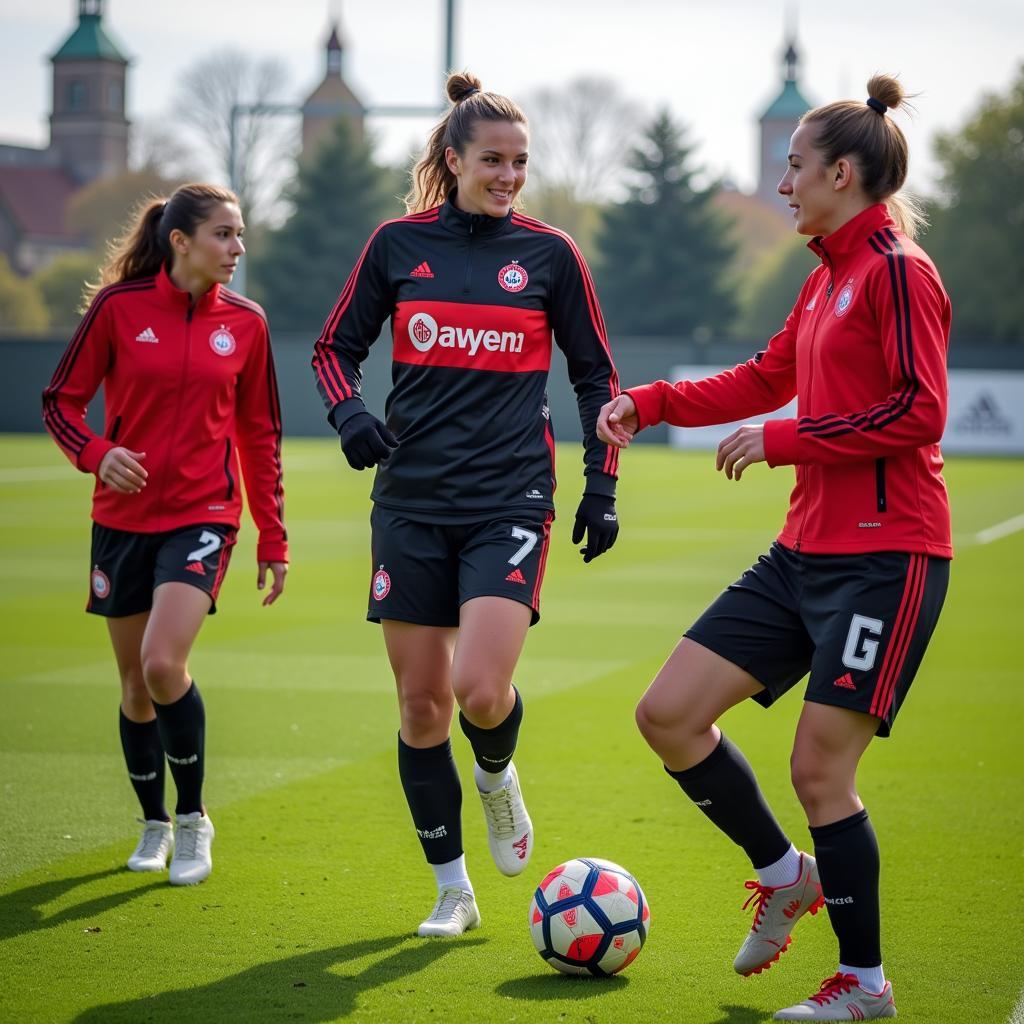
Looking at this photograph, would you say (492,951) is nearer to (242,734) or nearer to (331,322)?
(331,322)

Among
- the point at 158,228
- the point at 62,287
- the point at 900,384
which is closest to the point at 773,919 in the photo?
the point at 900,384

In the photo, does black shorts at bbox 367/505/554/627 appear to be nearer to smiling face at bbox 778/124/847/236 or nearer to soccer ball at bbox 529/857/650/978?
soccer ball at bbox 529/857/650/978

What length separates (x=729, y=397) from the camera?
15.3ft

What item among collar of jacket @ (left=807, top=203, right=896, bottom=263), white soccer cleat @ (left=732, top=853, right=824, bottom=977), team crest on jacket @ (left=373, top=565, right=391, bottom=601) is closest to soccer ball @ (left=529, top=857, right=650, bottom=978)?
white soccer cleat @ (left=732, top=853, right=824, bottom=977)

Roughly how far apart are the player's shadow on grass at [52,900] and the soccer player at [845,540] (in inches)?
73.5

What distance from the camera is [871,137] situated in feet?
13.6

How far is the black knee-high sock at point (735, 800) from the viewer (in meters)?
4.39

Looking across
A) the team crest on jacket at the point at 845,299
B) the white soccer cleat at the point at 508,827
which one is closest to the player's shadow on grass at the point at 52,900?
the white soccer cleat at the point at 508,827

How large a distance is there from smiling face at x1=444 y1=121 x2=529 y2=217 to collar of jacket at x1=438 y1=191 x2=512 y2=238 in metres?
0.02

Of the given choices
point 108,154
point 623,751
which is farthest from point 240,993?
point 108,154

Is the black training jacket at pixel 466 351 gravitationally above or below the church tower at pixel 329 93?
below

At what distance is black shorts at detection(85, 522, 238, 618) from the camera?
5527 mm

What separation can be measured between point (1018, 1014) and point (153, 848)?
9.41 feet

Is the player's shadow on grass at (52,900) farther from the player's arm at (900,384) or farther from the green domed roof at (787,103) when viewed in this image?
the green domed roof at (787,103)
